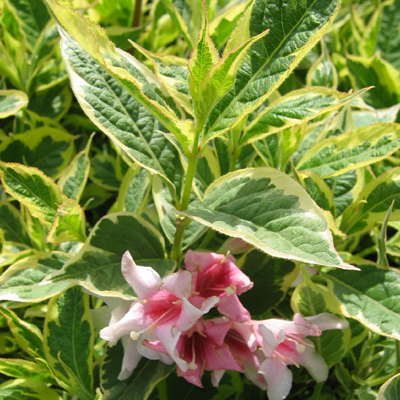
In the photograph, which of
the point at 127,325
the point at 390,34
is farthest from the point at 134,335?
the point at 390,34

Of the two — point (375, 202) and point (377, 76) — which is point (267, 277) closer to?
point (375, 202)

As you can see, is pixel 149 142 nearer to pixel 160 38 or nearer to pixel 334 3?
pixel 334 3

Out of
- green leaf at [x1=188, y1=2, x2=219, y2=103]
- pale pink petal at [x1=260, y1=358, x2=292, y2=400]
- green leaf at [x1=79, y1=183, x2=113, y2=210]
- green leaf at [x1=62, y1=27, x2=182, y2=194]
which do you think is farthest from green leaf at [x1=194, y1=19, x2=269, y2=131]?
green leaf at [x1=79, y1=183, x2=113, y2=210]

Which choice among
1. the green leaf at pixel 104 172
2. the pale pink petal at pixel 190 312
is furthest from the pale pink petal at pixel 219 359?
the green leaf at pixel 104 172

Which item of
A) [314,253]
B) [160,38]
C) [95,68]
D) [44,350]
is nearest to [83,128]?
[160,38]

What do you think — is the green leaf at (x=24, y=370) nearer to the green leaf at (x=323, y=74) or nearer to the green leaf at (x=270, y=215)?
the green leaf at (x=270, y=215)

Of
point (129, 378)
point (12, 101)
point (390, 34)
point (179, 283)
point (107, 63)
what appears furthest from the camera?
point (390, 34)
